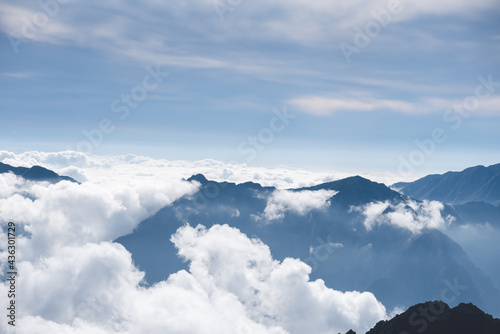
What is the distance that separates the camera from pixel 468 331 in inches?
5684

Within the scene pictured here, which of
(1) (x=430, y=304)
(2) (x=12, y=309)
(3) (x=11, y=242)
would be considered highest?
(3) (x=11, y=242)

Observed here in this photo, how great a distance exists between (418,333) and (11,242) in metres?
155

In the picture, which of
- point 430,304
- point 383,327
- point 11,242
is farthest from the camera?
point 383,327

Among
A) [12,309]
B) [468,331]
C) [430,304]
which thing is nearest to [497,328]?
[468,331]

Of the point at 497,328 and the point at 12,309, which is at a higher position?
the point at 12,309

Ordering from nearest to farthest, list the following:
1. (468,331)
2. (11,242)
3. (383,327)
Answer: (11,242), (468,331), (383,327)

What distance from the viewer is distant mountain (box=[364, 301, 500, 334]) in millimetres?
144250

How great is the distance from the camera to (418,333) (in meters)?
149

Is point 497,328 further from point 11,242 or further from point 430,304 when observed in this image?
point 11,242

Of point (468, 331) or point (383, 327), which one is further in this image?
Result: point (383, 327)

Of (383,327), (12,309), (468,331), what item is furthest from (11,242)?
(468,331)

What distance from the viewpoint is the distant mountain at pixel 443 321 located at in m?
144

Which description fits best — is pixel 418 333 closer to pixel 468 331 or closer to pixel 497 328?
pixel 468 331

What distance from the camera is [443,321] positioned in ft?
491
